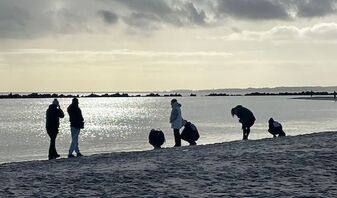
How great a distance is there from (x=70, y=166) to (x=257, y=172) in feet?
19.9

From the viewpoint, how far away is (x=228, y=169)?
14344 millimetres

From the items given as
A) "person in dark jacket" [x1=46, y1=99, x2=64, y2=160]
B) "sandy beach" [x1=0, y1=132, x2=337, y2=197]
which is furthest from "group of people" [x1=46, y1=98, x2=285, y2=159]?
"sandy beach" [x1=0, y1=132, x2=337, y2=197]

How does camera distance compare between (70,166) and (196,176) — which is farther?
(70,166)

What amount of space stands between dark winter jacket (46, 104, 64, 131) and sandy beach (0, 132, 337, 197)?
62.2 inches

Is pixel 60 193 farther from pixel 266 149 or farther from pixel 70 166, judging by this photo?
pixel 266 149

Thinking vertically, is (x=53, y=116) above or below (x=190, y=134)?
above

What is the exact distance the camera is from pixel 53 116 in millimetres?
19531

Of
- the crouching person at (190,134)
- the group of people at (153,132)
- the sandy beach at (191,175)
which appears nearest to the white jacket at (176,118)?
the group of people at (153,132)

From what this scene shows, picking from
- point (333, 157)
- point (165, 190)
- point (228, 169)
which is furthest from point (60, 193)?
point (333, 157)

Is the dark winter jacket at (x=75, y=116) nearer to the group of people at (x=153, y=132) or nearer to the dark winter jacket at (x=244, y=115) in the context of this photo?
the group of people at (x=153, y=132)

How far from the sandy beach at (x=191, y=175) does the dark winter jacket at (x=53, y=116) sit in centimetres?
158

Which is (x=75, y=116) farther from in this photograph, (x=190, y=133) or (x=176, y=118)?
(x=190, y=133)

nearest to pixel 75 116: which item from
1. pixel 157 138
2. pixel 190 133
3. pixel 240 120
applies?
pixel 157 138

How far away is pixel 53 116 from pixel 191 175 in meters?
7.85
